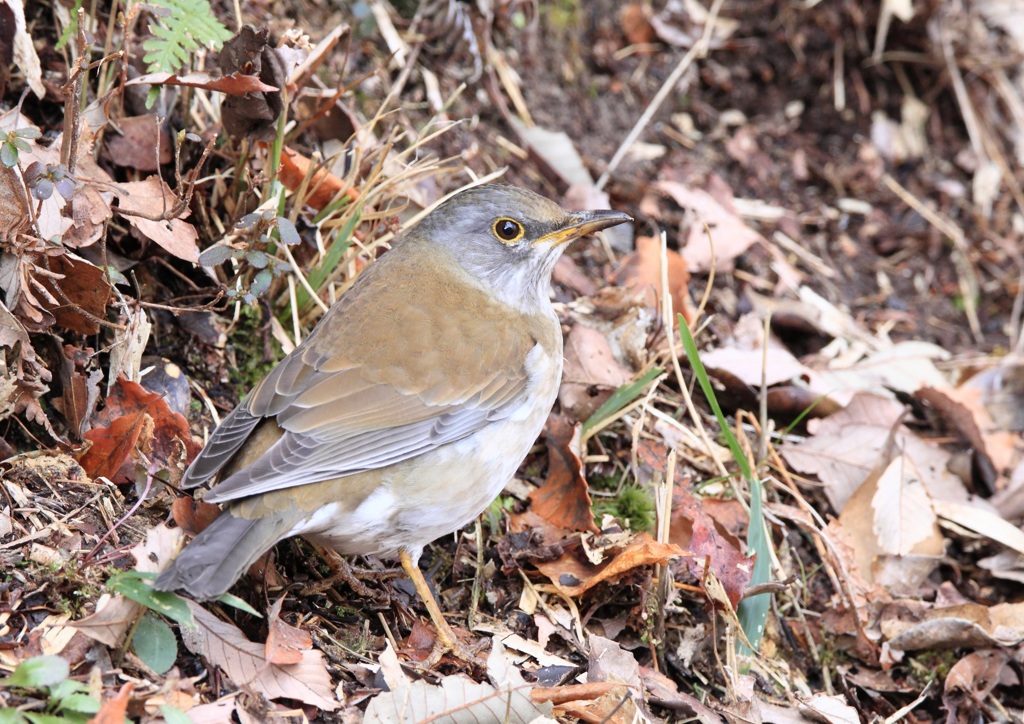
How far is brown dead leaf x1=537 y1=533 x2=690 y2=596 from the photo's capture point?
14.1 ft

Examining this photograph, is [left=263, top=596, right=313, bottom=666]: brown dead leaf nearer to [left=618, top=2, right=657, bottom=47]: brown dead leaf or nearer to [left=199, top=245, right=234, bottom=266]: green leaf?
[left=199, top=245, right=234, bottom=266]: green leaf

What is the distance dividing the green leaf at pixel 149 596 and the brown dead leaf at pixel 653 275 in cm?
326

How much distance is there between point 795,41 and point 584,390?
13.7ft

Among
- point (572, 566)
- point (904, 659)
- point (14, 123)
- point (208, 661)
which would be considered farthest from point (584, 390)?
point (14, 123)

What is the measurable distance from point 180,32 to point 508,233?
1683 millimetres

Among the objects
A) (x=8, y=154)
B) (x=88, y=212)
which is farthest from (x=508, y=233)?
(x=8, y=154)

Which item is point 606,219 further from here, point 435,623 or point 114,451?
point 114,451

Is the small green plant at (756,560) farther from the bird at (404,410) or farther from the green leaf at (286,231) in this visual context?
the green leaf at (286,231)

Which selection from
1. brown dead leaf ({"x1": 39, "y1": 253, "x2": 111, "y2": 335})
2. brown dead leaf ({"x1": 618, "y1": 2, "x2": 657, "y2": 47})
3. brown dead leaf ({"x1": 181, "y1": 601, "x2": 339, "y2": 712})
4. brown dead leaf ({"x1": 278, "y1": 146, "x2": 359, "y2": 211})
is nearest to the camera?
brown dead leaf ({"x1": 181, "y1": 601, "x2": 339, "y2": 712})

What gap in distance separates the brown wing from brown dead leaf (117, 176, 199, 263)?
2.43 feet

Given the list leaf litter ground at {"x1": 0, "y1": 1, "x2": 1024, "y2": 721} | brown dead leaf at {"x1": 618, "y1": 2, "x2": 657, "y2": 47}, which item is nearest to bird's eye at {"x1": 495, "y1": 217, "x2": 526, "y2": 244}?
leaf litter ground at {"x1": 0, "y1": 1, "x2": 1024, "y2": 721}

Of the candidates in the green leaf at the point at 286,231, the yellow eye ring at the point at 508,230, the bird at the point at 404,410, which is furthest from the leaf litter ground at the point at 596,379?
the yellow eye ring at the point at 508,230

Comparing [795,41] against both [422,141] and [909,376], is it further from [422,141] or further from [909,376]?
[422,141]

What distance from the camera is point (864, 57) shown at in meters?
8.24
